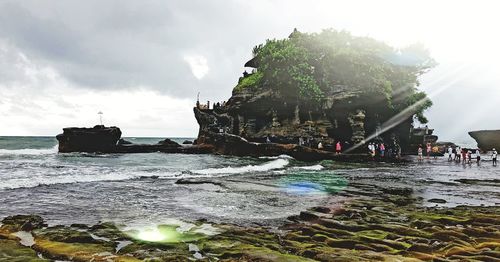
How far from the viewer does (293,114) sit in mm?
52000

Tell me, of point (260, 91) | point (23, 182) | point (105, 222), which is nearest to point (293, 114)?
point (260, 91)

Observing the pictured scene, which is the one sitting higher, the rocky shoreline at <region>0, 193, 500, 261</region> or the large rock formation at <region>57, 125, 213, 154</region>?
the large rock formation at <region>57, 125, 213, 154</region>

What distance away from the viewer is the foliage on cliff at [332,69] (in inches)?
1945

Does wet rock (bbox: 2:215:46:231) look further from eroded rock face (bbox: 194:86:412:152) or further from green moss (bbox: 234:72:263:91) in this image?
green moss (bbox: 234:72:263:91)

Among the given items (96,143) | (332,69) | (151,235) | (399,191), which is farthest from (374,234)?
(96,143)

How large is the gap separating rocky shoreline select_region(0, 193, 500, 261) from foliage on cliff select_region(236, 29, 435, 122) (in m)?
39.5

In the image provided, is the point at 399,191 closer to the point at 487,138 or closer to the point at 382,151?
the point at 382,151

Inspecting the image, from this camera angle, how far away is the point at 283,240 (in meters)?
8.18

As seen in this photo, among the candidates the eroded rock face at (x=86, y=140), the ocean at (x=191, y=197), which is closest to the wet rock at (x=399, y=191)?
the ocean at (x=191, y=197)

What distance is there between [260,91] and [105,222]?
4390cm

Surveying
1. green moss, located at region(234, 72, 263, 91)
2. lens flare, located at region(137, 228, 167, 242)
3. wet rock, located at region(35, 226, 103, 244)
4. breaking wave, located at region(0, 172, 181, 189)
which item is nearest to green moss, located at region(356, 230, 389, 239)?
lens flare, located at region(137, 228, 167, 242)

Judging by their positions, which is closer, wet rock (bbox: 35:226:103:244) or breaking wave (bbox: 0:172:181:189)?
wet rock (bbox: 35:226:103:244)

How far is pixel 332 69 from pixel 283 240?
4644 cm

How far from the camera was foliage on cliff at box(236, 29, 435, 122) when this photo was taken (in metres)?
49.4
